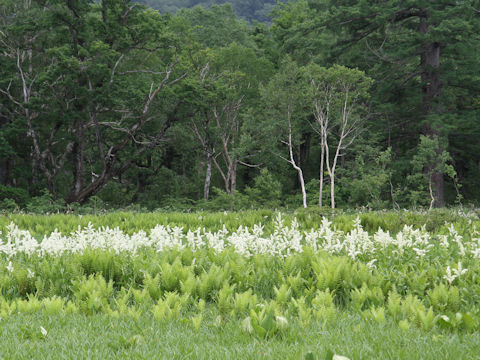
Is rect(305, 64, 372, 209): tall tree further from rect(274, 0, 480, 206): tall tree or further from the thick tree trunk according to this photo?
the thick tree trunk

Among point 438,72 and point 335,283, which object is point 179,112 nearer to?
point 438,72

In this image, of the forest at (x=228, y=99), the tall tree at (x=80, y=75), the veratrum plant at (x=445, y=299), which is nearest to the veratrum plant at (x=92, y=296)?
the veratrum plant at (x=445, y=299)

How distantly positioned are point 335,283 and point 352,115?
66.3ft

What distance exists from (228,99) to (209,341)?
85.5 ft

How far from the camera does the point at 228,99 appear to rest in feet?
91.6

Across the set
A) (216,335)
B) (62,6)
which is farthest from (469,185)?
(216,335)

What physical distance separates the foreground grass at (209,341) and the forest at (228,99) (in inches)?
606

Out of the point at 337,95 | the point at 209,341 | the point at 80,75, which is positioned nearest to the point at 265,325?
the point at 209,341

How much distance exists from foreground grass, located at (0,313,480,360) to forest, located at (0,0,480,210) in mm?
15392

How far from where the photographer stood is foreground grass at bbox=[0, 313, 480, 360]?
2.43 meters

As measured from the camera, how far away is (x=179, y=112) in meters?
24.7

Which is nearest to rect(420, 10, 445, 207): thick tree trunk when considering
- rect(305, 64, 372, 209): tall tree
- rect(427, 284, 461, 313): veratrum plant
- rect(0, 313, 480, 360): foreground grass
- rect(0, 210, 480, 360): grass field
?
rect(305, 64, 372, 209): tall tree

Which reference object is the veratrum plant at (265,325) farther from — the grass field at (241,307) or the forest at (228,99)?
the forest at (228,99)

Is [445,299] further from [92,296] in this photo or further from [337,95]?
[337,95]
